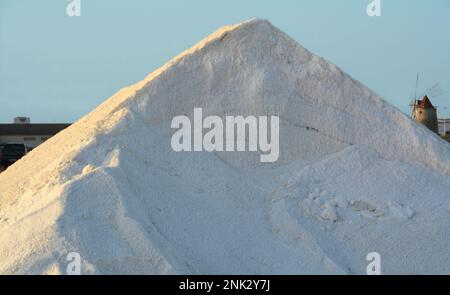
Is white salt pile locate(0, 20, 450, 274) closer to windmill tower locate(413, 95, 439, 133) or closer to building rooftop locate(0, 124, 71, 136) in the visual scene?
windmill tower locate(413, 95, 439, 133)

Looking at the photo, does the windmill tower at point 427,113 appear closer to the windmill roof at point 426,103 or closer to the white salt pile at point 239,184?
the windmill roof at point 426,103

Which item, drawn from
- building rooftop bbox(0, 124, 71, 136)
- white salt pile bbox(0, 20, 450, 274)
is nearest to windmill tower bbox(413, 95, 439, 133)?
white salt pile bbox(0, 20, 450, 274)

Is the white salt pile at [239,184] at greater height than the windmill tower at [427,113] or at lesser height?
lesser

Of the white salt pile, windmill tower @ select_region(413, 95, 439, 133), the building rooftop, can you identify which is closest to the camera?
the white salt pile

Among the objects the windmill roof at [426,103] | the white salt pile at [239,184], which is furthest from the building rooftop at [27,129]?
the white salt pile at [239,184]

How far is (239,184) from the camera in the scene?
34.4 ft

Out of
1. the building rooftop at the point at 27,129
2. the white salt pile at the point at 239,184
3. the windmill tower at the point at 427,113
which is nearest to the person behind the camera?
the white salt pile at the point at 239,184

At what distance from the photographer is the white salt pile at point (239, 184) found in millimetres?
8977

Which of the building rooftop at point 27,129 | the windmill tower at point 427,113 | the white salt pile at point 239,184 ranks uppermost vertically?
the building rooftop at point 27,129

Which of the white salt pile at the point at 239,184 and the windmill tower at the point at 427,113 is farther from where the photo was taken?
the windmill tower at the point at 427,113

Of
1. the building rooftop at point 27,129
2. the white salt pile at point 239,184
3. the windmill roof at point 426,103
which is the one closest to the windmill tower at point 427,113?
the windmill roof at point 426,103

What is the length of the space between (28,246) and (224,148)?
3023 millimetres

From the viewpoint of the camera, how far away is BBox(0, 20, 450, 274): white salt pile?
898cm

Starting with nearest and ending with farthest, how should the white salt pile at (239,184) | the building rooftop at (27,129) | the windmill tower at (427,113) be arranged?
the white salt pile at (239,184), the windmill tower at (427,113), the building rooftop at (27,129)
